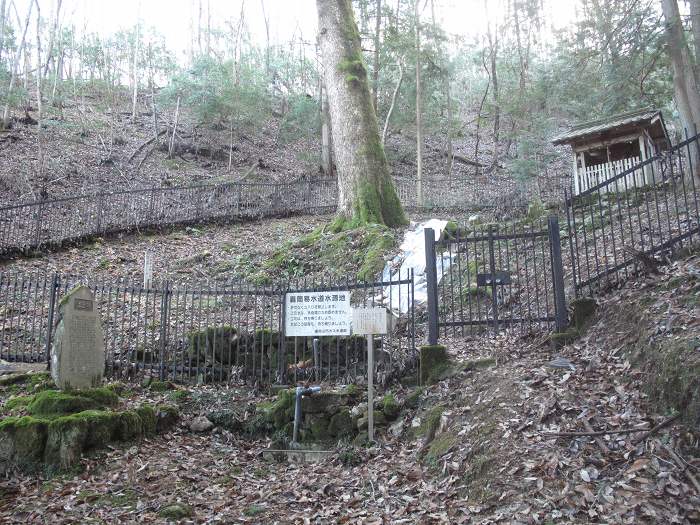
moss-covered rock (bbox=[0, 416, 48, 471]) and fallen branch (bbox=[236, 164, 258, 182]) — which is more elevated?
fallen branch (bbox=[236, 164, 258, 182])

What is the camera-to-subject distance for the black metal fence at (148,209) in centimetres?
1402

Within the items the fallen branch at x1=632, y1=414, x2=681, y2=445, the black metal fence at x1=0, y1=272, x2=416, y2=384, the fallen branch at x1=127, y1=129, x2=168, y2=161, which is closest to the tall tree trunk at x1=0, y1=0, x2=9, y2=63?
the fallen branch at x1=127, y1=129, x2=168, y2=161

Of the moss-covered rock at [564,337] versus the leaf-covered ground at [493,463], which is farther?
the moss-covered rock at [564,337]

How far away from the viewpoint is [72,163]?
873 inches

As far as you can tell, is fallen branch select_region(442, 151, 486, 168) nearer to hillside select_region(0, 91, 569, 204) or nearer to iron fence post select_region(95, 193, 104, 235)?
hillside select_region(0, 91, 569, 204)

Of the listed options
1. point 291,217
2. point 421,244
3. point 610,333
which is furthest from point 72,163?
point 610,333

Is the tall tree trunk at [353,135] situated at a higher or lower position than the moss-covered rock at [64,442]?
higher

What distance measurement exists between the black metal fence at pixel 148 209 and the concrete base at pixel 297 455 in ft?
34.9

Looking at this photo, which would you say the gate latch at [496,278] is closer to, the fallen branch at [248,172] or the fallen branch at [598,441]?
the fallen branch at [598,441]

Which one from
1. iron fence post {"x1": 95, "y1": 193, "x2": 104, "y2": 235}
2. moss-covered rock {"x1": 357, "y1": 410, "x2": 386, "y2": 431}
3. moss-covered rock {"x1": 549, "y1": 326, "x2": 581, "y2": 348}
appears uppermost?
iron fence post {"x1": 95, "y1": 193, "x2": 104, "y2": 235}

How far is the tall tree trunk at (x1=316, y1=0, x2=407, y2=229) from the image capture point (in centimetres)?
1347

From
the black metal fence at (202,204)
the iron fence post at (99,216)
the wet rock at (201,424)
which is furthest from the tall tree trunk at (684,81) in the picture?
the iron fence post at (99,216)

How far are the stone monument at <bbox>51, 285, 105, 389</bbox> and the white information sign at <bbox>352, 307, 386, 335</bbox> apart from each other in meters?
3.73

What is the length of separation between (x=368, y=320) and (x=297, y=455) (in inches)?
78.7
